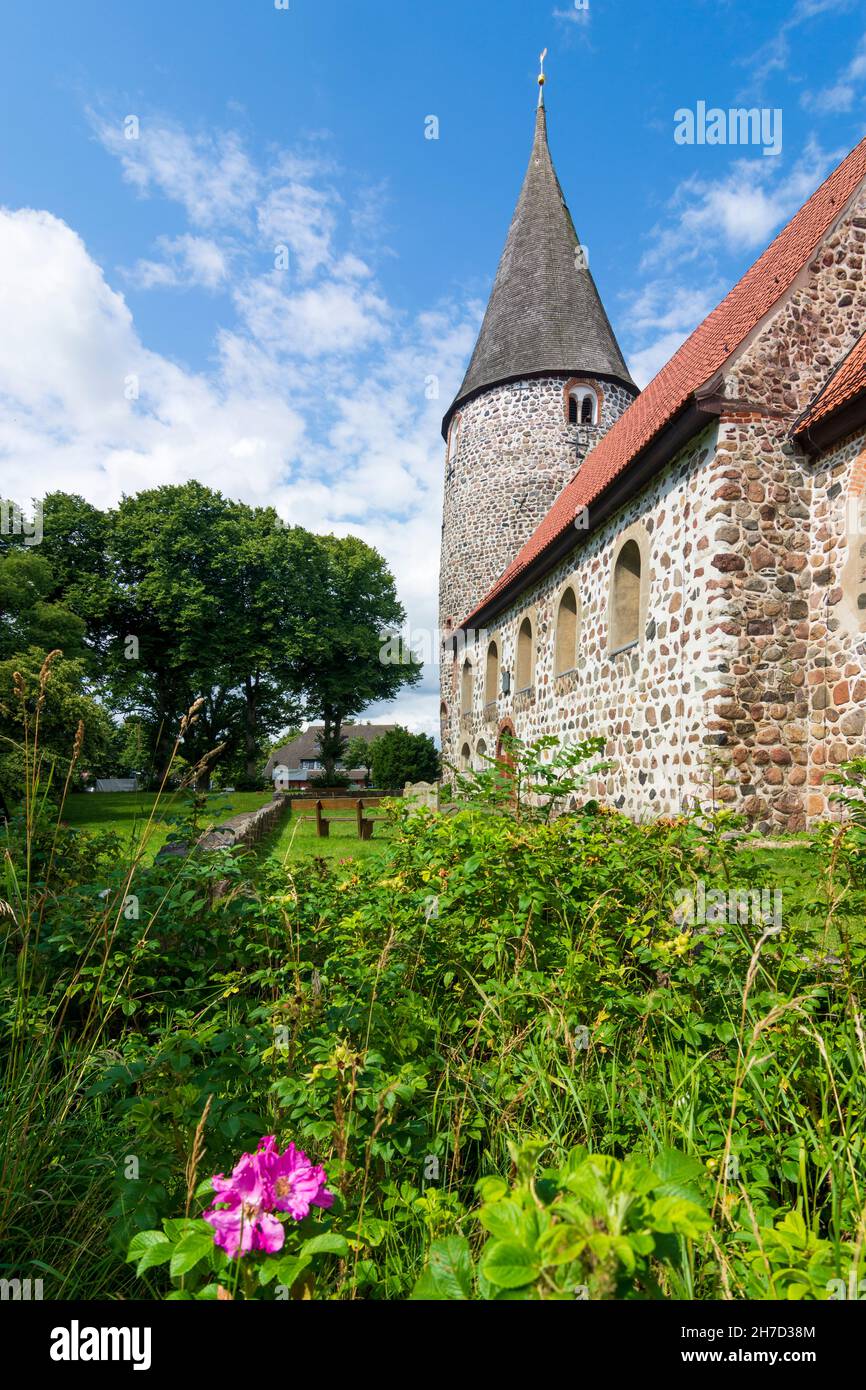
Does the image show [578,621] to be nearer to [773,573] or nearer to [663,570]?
[663,570]

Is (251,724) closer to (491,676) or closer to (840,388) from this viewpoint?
(491,676)

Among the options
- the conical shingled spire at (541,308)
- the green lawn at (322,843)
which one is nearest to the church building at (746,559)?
the green lawn at (322,843)

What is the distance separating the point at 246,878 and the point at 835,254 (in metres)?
9.05

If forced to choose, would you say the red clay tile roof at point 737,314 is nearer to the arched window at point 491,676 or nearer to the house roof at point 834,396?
the house roof at point 834,396

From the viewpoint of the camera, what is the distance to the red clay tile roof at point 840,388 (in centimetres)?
666

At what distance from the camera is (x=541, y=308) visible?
20.7 meters

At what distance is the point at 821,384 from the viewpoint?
768 cm

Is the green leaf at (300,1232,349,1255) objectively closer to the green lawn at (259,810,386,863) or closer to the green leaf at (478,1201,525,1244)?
the green leaf at (478,1201,525,1244)

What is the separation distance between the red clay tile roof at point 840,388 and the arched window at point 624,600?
9.35ft

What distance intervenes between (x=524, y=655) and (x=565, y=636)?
105 inches

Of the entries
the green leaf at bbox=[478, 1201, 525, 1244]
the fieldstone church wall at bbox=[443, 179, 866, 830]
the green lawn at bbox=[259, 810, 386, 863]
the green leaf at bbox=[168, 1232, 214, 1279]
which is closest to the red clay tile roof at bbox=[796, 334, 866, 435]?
the fieldstone church wall at bbox=[443, 179, 866, 830]

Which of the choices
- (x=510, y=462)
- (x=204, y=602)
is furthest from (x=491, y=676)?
(x=204, y=602)

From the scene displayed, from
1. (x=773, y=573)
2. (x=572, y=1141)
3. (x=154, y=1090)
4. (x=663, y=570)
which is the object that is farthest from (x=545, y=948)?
(x=663, y=570)
